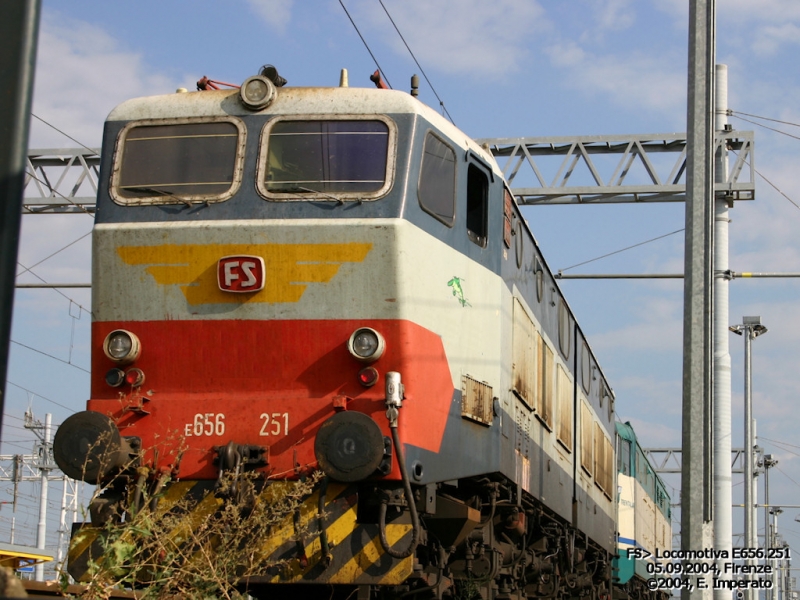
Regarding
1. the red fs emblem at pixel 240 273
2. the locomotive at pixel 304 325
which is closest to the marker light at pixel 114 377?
the locomotive at pixel 304 325

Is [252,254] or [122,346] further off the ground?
[252,254]

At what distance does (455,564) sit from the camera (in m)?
8.77

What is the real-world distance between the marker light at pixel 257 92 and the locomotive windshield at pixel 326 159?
7.5 inches

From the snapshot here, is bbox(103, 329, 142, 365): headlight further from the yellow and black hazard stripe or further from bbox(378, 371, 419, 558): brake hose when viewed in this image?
bbox(378, 371, 419, 558): brake hose

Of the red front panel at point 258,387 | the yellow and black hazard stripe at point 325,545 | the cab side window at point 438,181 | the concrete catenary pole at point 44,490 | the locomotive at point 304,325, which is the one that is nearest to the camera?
the yellow and black hazard stripe at point 325,545

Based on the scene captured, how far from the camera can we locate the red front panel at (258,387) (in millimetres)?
7273

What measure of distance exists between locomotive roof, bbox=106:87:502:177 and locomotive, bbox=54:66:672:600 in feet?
0.05

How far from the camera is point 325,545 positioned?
697 cm

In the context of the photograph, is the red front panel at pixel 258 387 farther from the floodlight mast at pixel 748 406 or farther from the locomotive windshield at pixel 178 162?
the floodlight mast at pixel 748 406

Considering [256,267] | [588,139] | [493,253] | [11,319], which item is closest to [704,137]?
[493,253]

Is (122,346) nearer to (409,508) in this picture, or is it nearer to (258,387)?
(258,387)

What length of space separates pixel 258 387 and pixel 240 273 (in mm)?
807

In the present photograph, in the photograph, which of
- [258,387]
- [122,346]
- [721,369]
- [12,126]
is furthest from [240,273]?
[721,369]

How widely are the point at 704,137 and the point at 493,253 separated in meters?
1.92
